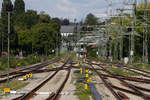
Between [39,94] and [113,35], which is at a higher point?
[113,35]

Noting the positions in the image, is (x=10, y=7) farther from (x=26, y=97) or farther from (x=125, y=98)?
(x=125, y=98)

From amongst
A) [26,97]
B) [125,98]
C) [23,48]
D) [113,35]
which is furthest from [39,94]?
[23,48]

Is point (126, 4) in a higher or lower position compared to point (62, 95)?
higher

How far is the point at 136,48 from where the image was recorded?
68000mm

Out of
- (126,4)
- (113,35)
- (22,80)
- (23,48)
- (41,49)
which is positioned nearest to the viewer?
(22,80)

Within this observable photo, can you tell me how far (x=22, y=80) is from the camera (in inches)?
858

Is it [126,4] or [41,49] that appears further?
[41,49]

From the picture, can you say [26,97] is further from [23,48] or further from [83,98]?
[23,48]

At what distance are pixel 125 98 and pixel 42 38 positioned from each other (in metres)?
60.4

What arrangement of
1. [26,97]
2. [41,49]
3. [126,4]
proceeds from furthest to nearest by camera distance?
[41,49] → [126,4] → [26,97]

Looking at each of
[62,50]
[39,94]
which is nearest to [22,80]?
[39,94]

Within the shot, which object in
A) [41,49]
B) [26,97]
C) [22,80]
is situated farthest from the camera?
[41,49]

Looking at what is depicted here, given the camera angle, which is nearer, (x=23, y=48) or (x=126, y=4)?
(x=126, y=4)

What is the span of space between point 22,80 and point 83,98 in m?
9.78
